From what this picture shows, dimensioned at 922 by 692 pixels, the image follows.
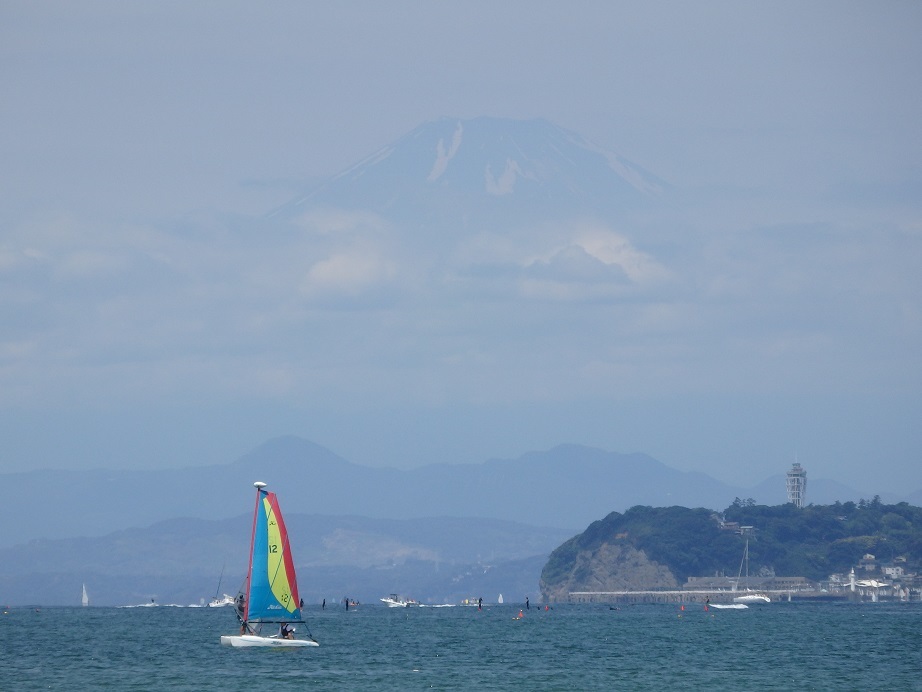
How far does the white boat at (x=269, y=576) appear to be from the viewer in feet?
392

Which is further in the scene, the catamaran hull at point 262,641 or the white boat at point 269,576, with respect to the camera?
the catamaran hull at point 262,641

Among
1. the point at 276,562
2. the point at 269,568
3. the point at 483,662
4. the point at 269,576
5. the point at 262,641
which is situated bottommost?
the point at 483,662

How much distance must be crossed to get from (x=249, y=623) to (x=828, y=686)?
43347 mm

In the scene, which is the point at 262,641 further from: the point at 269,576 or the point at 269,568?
the point at 269,568

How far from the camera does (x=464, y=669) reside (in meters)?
119

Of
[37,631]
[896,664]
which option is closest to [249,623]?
[896,664]

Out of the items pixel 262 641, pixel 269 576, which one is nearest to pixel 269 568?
pixel 269 576

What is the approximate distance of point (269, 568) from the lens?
121 meters

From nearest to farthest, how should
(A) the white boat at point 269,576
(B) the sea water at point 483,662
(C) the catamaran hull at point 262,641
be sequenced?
(B) the sea water at point 483,662
(A) the white boat at point 269,576
(C) the catamaran hull at point 262,641

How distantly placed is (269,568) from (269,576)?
0.63 meters

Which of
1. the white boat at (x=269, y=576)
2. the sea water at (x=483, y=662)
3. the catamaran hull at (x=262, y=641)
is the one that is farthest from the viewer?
the catamaran hull at (x=262, y=641)

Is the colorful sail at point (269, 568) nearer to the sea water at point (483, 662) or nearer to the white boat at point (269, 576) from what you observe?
the white boat at point (269, 576)

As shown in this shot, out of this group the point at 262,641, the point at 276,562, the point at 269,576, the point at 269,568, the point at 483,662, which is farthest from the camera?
the point at 483,662

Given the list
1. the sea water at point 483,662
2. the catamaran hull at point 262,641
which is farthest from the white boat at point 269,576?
the sea water at point 483,662
